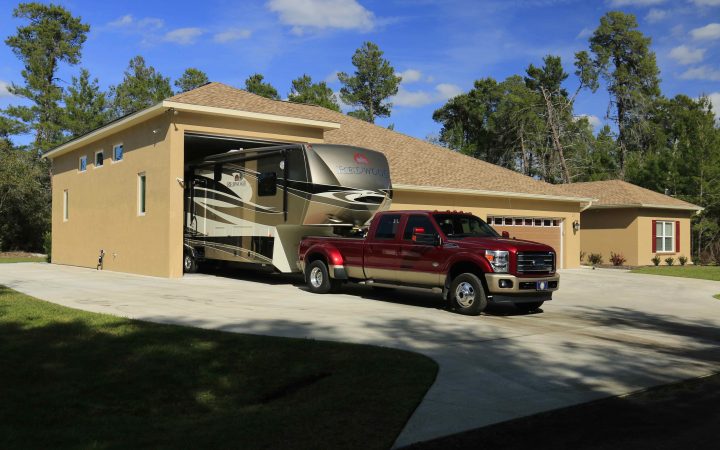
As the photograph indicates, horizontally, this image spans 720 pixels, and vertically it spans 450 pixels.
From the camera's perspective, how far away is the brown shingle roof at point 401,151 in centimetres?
1962

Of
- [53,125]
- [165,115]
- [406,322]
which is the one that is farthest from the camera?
[53,125]

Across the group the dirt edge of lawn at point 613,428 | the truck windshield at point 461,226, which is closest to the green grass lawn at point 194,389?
the dirt edge of lawn at point 613,428

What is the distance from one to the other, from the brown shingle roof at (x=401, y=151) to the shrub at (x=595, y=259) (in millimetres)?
5744

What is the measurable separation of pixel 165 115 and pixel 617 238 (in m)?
23.6

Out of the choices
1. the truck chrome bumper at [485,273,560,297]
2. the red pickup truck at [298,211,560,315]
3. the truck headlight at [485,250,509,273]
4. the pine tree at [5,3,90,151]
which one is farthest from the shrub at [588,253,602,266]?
the pine tree at [5,3,90,151]

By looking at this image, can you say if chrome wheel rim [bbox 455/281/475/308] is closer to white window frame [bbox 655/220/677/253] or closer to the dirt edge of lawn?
the dirt edge of lawn

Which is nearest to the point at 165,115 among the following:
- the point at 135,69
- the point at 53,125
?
the point at 53,125

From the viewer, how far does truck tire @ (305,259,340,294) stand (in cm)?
1452

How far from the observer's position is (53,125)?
47.7 m

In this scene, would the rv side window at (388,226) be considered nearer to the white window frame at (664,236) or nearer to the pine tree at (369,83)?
the white window frame at (664,236)

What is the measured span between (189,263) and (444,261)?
10628 mm

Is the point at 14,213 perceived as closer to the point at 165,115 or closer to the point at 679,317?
the point at 165,115

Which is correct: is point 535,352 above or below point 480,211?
below

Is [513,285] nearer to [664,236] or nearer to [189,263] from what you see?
[189,263]
